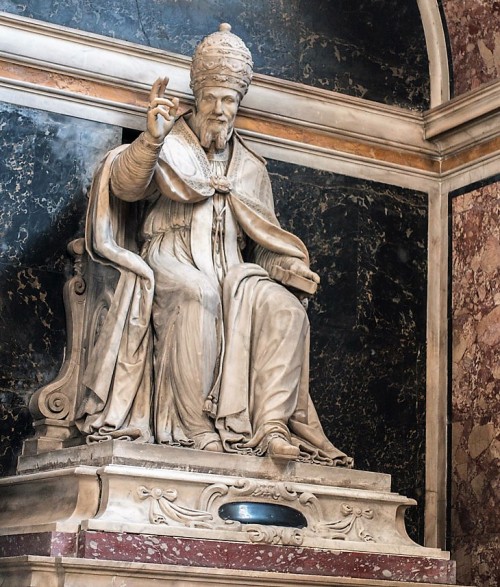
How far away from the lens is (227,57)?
7.42 meters

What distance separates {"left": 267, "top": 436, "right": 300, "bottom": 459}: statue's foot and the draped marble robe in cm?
9

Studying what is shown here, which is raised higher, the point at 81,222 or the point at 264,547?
the point at 81,222

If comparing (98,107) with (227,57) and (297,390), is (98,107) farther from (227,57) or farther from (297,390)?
(297,390)

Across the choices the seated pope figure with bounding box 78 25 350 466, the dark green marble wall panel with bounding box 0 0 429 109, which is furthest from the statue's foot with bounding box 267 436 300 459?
the dark green marble wall panel with bounding box 0 0 429 109

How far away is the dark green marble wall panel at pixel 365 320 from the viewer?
28.0 ft

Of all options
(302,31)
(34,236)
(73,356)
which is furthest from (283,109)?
(73,356)

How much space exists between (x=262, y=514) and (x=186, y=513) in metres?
0.40

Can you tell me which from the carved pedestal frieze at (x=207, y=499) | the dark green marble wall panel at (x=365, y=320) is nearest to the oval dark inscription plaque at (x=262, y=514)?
the carved pedestal frieze at (x=207, y=499)

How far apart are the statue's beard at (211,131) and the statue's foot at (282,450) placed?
174 centimetres

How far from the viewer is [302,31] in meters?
8.91

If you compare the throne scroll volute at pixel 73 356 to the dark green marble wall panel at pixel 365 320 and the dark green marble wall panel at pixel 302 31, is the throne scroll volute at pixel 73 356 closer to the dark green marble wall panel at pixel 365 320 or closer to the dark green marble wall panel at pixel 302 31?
the dark green marble wall panel at pixel 302 31

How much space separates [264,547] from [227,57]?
2.58m

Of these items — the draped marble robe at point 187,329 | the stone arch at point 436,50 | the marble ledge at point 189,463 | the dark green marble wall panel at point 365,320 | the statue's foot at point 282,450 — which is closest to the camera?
the marble ledge at point 189,463

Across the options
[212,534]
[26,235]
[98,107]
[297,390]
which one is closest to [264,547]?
[212,534]
